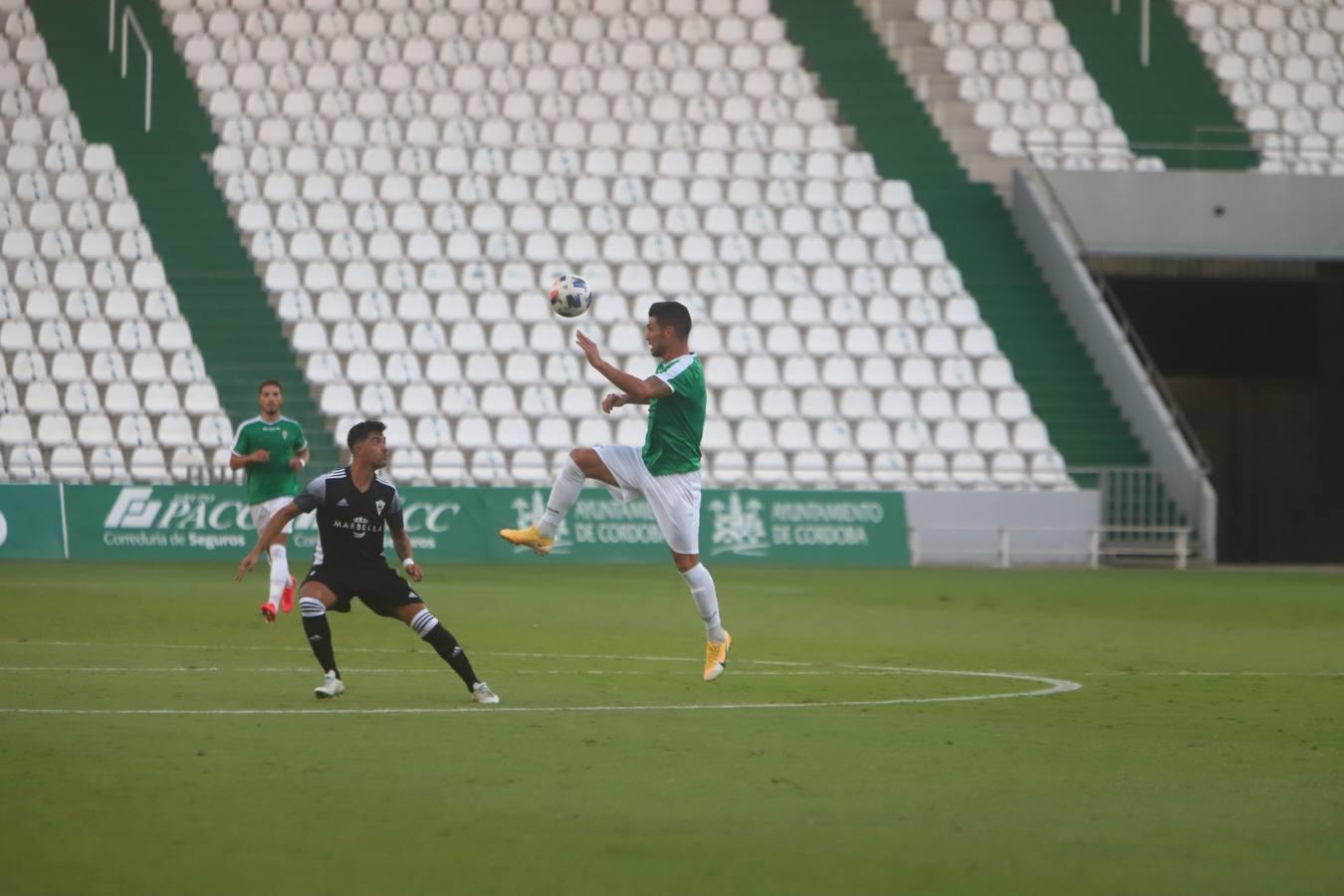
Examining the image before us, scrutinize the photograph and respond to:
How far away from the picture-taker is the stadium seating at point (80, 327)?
29344 mm

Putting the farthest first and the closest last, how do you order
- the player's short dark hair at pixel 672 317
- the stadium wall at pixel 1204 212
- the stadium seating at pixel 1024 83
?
the stadium seating at pixel 1024 83
the stadium wall at pixel 1204 212
the player's short dark hair at pixel 672 317

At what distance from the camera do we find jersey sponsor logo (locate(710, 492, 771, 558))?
2848 cm

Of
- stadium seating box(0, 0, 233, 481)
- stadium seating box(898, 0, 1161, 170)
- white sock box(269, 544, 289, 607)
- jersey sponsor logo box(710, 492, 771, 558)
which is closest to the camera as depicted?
white sock box(269, 544, 289, 607)

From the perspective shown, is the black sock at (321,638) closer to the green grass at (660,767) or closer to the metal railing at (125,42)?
the green grass at (660,767)

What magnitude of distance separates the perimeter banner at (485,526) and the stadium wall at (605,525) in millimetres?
→ 15

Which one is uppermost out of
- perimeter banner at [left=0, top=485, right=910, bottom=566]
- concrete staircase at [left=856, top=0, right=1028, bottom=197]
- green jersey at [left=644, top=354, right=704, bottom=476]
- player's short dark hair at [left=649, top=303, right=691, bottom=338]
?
concrete staircase at [left=856, top=0, right=1028, bottom=197]

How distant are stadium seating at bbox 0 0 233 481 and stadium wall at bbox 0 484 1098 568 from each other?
1.47 m

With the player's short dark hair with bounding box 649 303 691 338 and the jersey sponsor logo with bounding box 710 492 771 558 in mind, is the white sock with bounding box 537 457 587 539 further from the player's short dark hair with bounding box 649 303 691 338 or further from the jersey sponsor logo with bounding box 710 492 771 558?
the jersey sponsor logo with bounding box 710 492 771 558

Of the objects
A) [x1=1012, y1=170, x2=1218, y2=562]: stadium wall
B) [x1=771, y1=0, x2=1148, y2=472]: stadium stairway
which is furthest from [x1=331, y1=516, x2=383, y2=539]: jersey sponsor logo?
[x1=771, y1=0, x2=1148, y2=472]: stadium stairway

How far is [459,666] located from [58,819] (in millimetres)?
3960

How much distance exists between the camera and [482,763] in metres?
8.41

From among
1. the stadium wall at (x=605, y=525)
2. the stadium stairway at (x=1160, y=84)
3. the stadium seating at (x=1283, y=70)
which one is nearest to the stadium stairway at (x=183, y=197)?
the stadium wall at (x=605, y=525)

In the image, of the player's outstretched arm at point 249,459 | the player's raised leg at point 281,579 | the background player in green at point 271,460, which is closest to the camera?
the player's raised leg at point 281,579

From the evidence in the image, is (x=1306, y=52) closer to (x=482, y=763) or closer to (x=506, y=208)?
(x=506, y=208)
